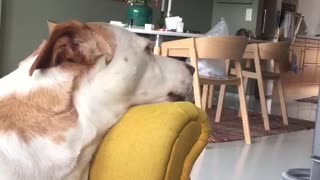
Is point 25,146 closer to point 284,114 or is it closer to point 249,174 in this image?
point 249,174

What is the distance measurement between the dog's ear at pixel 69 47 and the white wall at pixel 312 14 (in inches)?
350

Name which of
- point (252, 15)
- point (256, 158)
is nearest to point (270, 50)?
point (256, 158)

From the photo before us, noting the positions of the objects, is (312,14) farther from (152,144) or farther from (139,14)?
(152,144)

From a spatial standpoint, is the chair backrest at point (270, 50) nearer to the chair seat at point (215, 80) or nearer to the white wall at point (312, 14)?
the chair seat at point (215, 80)

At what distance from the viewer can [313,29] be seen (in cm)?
958

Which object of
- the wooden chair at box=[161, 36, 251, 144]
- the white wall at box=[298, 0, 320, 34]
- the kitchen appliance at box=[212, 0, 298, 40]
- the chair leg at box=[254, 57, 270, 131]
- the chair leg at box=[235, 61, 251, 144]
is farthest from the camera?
the white wall at box=[298, 0, 320, 34]

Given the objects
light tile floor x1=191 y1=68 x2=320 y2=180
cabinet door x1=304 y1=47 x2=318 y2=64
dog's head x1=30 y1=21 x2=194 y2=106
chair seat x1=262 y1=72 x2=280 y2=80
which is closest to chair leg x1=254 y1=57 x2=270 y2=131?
light tile floor x1=191 y1=68 x2=320 y2=180

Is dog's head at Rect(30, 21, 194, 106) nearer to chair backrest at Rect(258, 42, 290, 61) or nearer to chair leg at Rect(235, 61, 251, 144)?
chair leg at Rect(235, 61, 251, 144)

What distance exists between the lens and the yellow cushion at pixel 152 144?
0.99m

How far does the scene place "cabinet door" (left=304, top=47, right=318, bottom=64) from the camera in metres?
9.41

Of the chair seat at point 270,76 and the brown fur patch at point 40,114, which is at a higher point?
the brown fur patch at point 40,114

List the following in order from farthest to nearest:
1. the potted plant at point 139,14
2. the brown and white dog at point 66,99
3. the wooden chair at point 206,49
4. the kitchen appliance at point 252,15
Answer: the kitchen appliance at point 252,15
the potted plant at point 139,14
the wooden chair at point 206,49
the brown and white dog at point 66,99

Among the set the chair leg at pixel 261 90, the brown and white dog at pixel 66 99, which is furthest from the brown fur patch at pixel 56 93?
the chair leg at pixel 261 90

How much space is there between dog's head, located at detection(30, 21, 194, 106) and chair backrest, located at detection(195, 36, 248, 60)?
2.20 meters
